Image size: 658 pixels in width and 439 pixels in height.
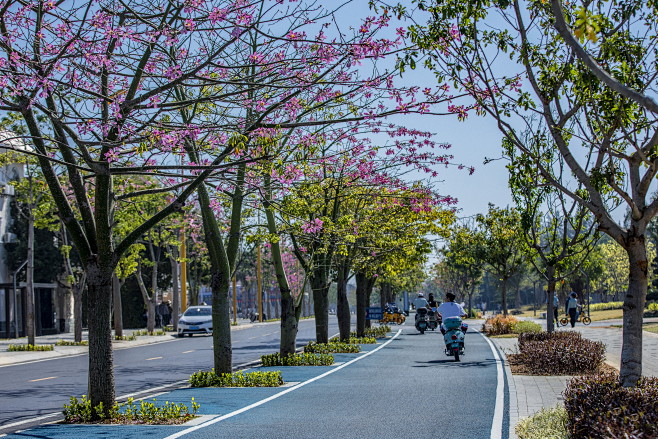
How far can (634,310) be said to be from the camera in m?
8.64

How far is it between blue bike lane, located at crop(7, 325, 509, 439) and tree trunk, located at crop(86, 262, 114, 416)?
28.0 inches

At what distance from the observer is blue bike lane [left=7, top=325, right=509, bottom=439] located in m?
9.66

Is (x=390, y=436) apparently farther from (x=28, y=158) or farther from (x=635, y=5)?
(x=28, y=158)

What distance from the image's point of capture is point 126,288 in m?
59.9

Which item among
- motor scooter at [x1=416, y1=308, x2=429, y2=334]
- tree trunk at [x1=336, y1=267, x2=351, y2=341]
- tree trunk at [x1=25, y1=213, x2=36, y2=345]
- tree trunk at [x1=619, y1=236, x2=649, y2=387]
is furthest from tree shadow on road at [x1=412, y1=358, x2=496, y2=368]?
motor scooter at [x1=416, y1=308, x2=429, y2=334]

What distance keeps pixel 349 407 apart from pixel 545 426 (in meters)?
3.64

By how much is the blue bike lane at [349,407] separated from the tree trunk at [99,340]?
711 mm

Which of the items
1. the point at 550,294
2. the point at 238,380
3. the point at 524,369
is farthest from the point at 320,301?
the point at 238,380

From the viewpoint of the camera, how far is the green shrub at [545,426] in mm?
8336

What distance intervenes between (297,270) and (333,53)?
6776 centimetres

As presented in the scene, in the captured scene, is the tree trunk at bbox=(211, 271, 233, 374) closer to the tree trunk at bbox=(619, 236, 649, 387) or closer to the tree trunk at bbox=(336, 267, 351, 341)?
the tree trunk at bbox=(619, 236, 649, 387)

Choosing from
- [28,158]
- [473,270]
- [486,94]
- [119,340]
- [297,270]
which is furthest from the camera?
[297,270]

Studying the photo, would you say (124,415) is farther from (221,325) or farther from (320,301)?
(320,301)

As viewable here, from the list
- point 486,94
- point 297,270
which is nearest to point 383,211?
point 486,94
